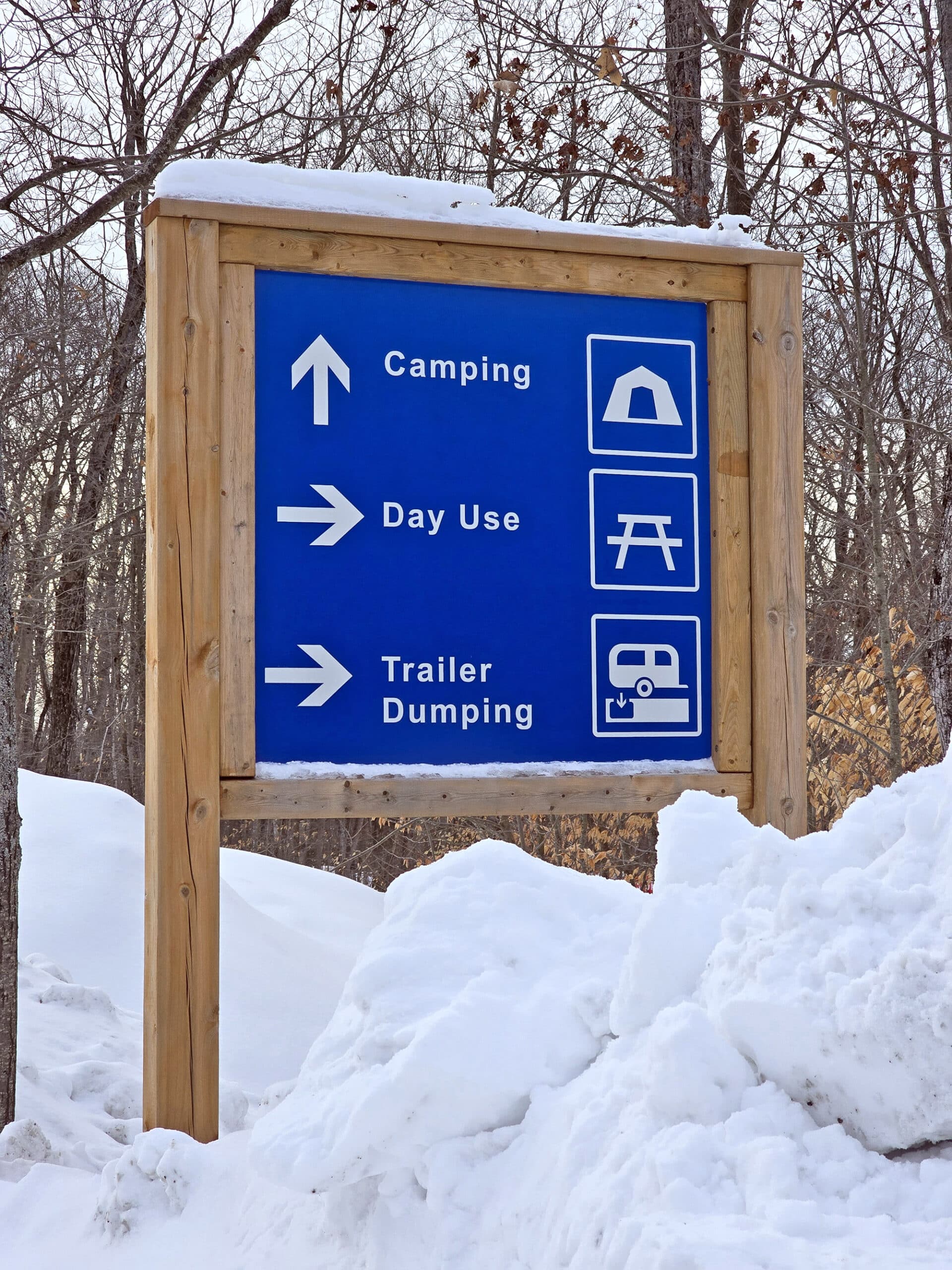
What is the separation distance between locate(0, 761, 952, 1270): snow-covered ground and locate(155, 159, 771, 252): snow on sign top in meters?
1.82

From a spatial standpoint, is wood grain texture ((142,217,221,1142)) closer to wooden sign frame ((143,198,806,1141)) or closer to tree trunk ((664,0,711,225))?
wooden sign frame ((143,198,806,1141))

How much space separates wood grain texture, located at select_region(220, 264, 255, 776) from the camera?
10.2 ft

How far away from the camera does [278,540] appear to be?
3.21 meters

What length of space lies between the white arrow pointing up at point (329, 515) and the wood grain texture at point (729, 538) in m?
1.11

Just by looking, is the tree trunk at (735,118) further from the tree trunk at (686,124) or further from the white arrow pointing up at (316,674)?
the white arrow pointing up at (316,674)

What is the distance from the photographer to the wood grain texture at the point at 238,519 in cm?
312

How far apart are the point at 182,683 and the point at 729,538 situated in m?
1.67

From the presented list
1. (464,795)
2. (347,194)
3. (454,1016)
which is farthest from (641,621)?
(454,1016)

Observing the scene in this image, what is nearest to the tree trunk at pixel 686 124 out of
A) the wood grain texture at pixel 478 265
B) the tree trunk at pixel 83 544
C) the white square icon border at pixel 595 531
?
the tree trunk at pixel 83 544

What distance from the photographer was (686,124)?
8.00 meters

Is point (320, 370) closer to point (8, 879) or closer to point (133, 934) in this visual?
point (8, 879)

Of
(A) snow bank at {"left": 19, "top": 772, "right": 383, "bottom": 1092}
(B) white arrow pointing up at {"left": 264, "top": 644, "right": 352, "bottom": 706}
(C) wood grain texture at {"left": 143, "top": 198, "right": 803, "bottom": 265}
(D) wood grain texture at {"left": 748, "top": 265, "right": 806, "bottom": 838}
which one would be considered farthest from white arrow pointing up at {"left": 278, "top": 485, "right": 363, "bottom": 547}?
(A) snow bank at {"left": 19, "top": 772, "right": 383, "bottom": 1092}

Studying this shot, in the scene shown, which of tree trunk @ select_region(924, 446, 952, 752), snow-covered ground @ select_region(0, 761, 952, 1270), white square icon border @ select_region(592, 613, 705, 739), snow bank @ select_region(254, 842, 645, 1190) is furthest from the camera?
tree trunk @ select_region(924, 446, 952, 752)

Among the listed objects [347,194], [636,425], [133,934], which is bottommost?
[133,934]
